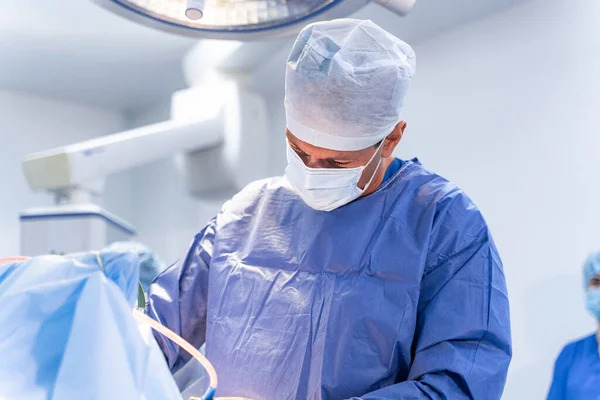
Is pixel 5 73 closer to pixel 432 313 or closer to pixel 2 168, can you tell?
pixel 2 168

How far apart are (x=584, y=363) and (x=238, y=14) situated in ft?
6.02

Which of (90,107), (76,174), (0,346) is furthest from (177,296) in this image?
(90,107)

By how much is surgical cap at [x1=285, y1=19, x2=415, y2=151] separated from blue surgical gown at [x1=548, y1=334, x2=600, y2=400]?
5.15 ft

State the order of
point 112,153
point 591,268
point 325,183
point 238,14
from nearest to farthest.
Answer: point 238,14 < point 325,183 < point 112,153 < point 591,268

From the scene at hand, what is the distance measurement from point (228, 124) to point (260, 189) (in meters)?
1.09

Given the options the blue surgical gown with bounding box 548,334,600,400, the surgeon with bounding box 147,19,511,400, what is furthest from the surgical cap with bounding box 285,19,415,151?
the blue surgical gown with bounding box 548,334,600,400

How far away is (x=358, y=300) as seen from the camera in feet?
3.59

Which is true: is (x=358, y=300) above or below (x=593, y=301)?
above

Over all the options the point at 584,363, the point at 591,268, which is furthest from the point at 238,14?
the point at 584,363

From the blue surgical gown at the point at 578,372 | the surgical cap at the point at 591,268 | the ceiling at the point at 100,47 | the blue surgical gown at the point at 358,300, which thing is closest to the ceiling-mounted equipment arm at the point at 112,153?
the ceiling at the point at 100,47

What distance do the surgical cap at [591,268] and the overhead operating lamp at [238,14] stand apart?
1510 mm

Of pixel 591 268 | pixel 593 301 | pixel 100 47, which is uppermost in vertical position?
pixel 100 47

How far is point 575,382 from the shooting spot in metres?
2.35

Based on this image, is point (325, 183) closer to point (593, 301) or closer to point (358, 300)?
point (358, 300)
